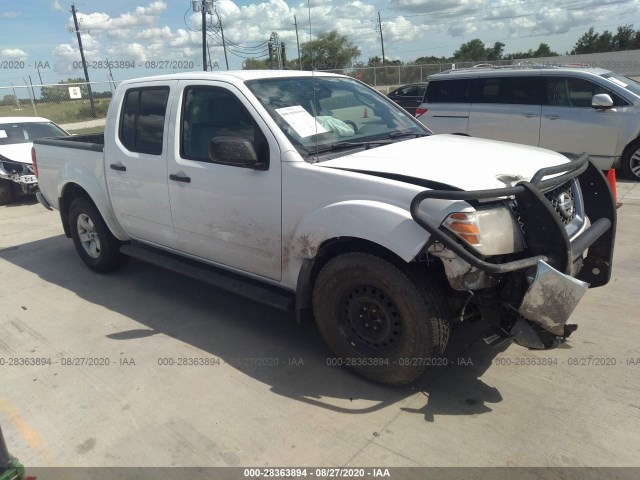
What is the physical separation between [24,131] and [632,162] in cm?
1145

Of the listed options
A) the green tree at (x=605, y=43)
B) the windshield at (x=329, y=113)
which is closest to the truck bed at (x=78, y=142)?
the windshield at (x=329, y=113)

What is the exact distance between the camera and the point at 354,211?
3.02 m

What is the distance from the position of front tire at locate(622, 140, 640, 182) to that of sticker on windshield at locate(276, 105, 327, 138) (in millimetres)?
6810

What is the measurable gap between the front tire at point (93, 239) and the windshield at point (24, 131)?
5702mm

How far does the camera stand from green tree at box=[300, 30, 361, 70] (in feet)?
13.1

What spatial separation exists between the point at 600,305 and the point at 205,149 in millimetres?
3488

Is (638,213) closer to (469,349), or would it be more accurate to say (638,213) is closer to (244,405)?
(469,349)

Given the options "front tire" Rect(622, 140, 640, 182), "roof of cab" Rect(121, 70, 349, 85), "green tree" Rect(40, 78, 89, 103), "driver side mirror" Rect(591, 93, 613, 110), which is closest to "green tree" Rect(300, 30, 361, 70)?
"roof of cab" Rect(121, 70, 349, 85)

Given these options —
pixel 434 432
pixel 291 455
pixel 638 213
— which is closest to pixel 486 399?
pixel 434 432

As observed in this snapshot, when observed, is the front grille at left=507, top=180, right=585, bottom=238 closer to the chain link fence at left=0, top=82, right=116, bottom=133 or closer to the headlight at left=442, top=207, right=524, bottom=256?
the headlight at left=442, top=207, right=524, bottom=256

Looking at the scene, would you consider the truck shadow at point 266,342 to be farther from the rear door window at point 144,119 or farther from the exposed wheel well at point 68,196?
the rear door window at point 144,119

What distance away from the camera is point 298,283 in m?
3.42

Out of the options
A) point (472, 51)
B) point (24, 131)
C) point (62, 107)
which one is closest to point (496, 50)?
point (472, 51)

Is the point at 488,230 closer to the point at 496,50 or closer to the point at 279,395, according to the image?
the point at 279,395
